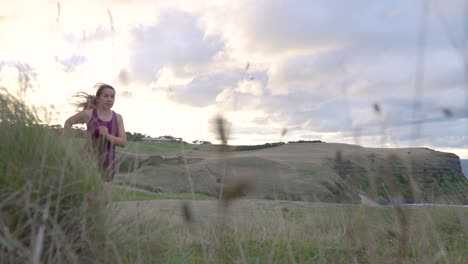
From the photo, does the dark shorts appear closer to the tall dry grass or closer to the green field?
the green field

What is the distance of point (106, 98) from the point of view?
5.45m

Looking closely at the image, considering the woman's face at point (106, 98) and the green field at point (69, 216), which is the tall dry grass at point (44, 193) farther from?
the woman's face at point (106, 98)

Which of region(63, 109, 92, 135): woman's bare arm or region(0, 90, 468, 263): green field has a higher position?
region(63, 109, 92, 135): woman's bare arm

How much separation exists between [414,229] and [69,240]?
3347 millimetres

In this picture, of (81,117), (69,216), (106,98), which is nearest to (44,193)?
(69,216)

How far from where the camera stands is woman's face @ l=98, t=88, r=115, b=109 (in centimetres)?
543

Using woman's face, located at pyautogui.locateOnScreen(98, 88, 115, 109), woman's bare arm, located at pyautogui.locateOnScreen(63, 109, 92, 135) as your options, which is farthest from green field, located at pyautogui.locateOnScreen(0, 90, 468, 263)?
woman's face, located at pyautogui.locateOnScreen(98, 88, 115, 109)

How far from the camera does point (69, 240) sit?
2777 mm

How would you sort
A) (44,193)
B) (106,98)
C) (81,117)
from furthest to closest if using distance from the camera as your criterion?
(106,98)
(81,117)
(44,193)

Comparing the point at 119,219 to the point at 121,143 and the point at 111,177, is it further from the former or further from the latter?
the point at 121,143

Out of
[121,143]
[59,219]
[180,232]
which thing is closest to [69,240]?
[59,219]

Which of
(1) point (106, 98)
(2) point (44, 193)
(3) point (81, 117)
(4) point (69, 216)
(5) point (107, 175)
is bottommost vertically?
(4) point (69, 216)

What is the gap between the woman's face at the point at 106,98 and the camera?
17.8 feet

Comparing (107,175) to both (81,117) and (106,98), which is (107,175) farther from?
(106,98)
